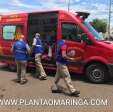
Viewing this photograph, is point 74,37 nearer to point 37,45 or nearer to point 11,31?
point 37,45

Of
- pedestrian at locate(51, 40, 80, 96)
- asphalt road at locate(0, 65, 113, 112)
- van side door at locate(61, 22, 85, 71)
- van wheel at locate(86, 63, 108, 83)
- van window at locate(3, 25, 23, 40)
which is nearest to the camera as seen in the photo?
asphalt road at locate(0, 65, 113, 112)

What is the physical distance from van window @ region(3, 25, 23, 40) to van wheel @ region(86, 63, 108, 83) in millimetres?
3517

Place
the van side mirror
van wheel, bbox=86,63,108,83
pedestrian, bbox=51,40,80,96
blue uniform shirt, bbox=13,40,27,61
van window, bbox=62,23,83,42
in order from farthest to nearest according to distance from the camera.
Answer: van window, bbox=62,23,83,42 < the van side mirror < van wheel, bbox=86,63,108,83 < blue uniform shirt, bbox=13,40,27,61 < pedestrian, bbox=51,40,80,96

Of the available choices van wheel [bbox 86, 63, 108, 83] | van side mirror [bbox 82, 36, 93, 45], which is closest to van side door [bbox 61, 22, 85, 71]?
van side mirror [bbox 82, 36, 93, 45]

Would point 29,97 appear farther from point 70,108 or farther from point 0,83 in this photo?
point 0,83

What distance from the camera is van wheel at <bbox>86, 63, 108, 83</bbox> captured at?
1202 cm

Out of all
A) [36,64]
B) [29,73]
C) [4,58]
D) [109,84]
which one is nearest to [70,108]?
[109,84]

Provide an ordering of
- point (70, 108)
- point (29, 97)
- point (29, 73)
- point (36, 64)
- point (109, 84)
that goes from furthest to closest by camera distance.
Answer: point (29, 73) → point (36, 64) → point (109, 84) → point (29, 97) → point (70, 108)

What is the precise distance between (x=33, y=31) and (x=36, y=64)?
1.49 m

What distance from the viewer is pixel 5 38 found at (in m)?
14.9

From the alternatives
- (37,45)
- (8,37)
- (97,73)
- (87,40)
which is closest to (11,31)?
(8,37)

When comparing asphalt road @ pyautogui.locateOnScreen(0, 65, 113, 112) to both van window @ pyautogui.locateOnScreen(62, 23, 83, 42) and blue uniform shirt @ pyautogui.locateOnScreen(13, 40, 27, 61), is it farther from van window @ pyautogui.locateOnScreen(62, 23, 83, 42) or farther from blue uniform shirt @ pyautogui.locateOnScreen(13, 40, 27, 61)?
van window @ pyautogui.locateOnScreen(62, 23, 83, 42)

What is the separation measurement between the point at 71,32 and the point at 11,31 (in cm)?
317

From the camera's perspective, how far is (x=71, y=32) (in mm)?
12633
